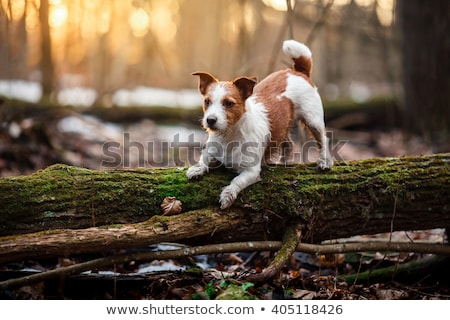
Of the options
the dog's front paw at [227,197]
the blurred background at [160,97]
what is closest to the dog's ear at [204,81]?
the dog's front paw at [227,197]

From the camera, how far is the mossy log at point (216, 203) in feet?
11.2

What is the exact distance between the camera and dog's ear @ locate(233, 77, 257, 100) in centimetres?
379

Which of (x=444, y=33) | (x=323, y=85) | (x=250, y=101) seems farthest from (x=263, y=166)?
(x=323, y=85)

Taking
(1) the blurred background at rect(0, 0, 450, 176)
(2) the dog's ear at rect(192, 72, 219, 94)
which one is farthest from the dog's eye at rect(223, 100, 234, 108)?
(1) the blurred background at rect(0, 0, 450, 176)

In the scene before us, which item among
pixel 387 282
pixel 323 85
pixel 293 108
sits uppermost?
pixel 323 85

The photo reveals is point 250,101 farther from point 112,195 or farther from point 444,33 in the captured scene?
point 444,33

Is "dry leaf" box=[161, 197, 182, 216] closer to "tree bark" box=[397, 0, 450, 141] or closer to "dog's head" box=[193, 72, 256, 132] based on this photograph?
"dog's head" box=[193, 72, 256, 132]

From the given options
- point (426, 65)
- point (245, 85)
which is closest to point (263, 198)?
point (245, 85)

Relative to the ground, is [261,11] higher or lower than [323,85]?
higher

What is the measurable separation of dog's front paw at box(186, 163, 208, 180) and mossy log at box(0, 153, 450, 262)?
0.05 m

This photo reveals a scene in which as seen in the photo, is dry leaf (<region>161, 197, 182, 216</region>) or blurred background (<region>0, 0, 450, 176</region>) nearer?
dry leaf (<region>161, 197, 182, 216</region>)

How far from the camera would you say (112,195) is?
3.61m

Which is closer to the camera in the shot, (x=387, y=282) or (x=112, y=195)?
(x=112, y=195)
